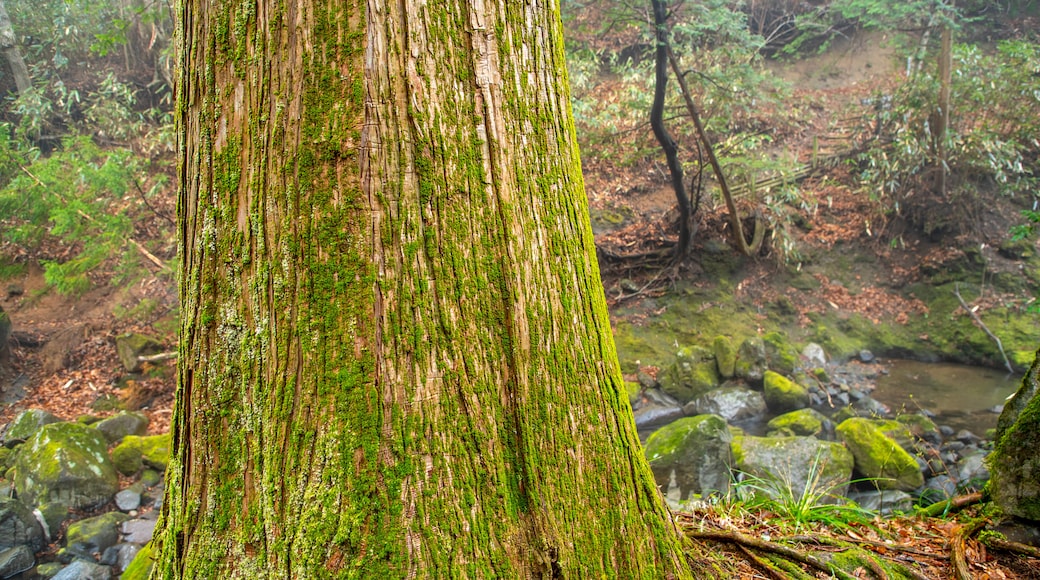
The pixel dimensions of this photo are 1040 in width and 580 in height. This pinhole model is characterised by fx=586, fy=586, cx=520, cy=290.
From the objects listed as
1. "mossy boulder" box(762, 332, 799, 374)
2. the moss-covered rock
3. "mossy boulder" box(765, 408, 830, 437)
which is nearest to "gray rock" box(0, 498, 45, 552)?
the moss-covered rock

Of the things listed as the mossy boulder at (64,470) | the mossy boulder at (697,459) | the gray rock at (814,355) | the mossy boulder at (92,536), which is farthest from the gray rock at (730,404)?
the mossy boulder at (64,470)

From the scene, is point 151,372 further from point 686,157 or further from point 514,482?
point 686,157

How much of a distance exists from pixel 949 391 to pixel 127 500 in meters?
9.35

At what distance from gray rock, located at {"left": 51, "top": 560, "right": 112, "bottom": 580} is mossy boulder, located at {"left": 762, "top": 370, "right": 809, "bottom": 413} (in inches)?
273

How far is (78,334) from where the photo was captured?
8.15 m

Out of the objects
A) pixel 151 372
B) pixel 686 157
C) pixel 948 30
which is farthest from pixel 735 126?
pixel 151 372

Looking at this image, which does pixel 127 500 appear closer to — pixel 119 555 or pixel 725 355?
pixel 119 555

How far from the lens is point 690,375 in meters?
7.70

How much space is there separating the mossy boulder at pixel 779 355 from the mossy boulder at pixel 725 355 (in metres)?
0.42

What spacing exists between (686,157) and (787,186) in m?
1.82

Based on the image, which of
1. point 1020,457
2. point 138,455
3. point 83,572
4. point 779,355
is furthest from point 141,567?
point 779,355

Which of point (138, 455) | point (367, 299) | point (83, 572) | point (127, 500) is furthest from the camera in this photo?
point (138, 455)

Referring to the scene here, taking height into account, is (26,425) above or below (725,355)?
above

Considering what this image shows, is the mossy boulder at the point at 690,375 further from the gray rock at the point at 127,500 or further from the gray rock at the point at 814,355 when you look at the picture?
the gray rock at the point at 127,500
